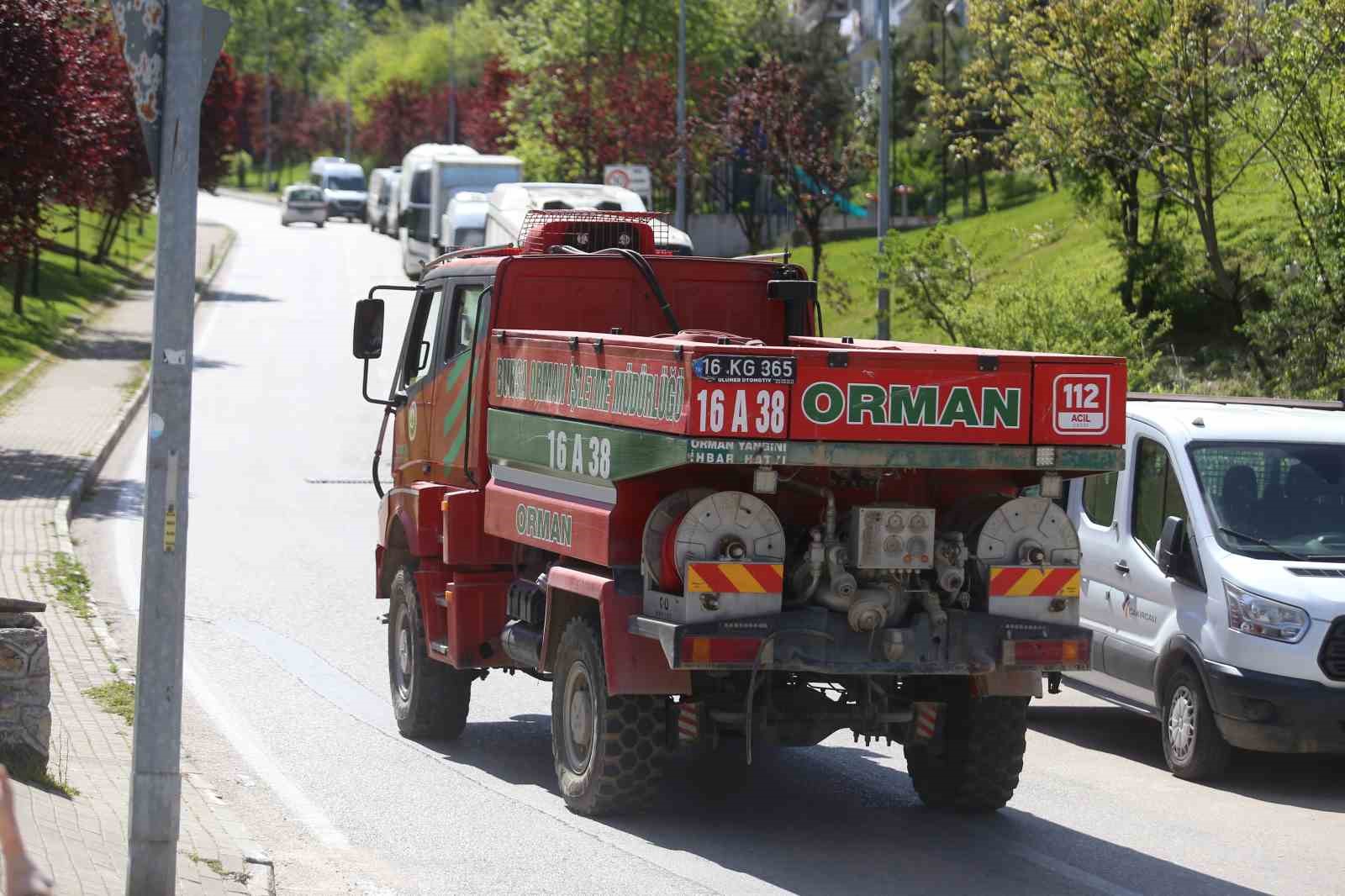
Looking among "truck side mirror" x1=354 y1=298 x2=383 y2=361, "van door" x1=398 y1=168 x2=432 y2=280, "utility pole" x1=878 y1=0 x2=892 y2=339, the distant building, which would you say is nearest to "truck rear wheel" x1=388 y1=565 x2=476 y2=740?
"truck side mirror" x1=354 y1=298 x2=383 y2=361

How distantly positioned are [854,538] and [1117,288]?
22.2 m

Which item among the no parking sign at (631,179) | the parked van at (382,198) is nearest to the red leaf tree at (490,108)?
the parked van at (382,198)

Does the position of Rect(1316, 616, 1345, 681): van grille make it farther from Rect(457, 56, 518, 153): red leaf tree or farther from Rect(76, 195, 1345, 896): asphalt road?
Rect(457, 56, 518, 153): red leaf tree

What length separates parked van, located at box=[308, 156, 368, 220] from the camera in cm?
7931

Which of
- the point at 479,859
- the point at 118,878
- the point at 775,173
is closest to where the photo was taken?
the point at 118,878

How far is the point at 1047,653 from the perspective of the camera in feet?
28.3

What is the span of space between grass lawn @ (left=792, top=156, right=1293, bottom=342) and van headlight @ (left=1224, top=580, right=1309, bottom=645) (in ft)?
37.0

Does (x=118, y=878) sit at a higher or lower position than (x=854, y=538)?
lower

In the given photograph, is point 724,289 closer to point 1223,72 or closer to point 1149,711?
point 1149,711

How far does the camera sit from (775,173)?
38.5m

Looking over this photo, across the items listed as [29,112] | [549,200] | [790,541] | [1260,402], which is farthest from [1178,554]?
[549,200]

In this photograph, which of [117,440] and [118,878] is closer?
[118,878]

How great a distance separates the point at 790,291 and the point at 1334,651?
350 centimetres

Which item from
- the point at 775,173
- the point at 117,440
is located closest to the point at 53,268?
the point at 775,173
